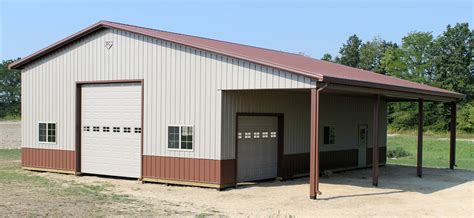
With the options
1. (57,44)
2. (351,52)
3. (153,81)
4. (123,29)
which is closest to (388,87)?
(153,81)

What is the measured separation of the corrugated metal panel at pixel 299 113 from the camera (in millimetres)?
14438

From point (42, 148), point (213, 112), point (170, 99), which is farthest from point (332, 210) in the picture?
point (42, 148)

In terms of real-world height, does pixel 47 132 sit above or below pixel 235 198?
above

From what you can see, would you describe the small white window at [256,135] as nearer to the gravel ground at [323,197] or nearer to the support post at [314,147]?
the gravel ground at [323,197]

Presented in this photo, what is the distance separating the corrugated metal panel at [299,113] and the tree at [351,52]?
65.3 m

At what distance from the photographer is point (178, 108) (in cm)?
1489

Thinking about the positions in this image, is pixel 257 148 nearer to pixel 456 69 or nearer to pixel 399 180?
pixel 399 180

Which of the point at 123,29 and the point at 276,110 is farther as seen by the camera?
the point at 276,110

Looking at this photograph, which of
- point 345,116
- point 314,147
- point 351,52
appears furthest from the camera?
point 351,52

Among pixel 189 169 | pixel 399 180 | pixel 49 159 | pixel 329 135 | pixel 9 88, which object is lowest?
pixel 399 180

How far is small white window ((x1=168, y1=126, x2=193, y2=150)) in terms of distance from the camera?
48.1 feet

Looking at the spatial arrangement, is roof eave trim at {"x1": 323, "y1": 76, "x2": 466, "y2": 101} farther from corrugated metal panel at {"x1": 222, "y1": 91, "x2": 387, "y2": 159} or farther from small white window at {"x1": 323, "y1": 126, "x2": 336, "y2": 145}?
small white window at {"x1": 323, "y1": 126, "x2": 336, "y2": 145}

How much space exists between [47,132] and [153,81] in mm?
4748

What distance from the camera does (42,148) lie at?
18.0m
